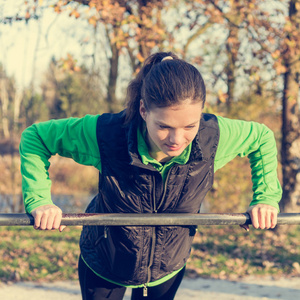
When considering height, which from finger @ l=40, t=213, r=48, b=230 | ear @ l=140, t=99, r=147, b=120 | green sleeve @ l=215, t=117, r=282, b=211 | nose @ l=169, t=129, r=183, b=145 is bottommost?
finger @ l=40, t=213, r=48, b=230

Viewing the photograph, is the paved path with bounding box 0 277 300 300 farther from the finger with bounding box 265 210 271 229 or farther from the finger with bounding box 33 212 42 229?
the finger with bounding box 33 212 42 229

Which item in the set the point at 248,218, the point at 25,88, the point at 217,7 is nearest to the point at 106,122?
the point at 248,218

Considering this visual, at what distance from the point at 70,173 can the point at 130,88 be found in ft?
28.2

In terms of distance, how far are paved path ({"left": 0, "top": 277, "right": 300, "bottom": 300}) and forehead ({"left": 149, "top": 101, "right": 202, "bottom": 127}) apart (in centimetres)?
295

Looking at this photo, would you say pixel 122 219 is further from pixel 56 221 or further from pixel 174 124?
pixel 174 124

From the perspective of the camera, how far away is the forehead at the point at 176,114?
1.73 m

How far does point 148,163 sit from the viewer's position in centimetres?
199

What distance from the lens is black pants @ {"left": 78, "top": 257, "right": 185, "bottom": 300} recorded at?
89.0 inches

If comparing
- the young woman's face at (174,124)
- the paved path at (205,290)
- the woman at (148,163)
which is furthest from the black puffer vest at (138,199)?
the paved path at (205,290)

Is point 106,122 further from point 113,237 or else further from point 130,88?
point 113,237

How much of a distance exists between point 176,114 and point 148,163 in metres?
0.35

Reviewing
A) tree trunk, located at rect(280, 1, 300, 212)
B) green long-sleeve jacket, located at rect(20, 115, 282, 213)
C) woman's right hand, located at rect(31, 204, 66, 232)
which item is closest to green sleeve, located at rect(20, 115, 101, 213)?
green long-sleeve jacket, located at rect(20, 115, 282, 213)

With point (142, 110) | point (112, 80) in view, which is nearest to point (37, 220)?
point (142, 110)

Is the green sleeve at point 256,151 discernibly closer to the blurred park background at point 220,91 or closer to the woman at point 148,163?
the woman at point 148,163
